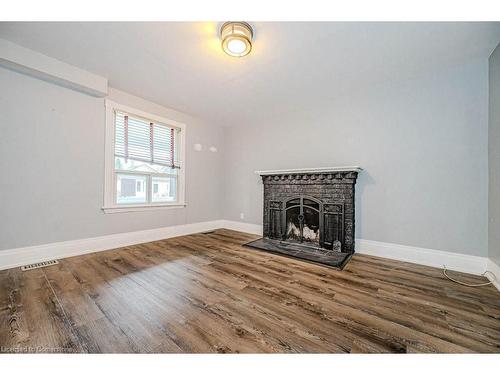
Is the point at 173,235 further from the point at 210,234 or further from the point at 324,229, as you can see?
the point at 324,229

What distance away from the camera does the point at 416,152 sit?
252cm

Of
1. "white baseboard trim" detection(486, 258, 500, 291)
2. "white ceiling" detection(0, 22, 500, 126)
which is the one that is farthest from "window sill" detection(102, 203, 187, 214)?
"white baseboard trim" detection(486, 258, 500, 291)

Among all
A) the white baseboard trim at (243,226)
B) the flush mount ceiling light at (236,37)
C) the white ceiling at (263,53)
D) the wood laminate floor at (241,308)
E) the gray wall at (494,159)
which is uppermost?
the white ceiling at (263,53)

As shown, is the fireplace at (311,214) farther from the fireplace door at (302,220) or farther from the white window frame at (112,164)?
the white window frame at (112,164)

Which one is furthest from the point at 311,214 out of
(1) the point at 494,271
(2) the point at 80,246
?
(2) the point at 80,246

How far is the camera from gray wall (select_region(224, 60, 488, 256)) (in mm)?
2207

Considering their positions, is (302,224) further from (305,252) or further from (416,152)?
(416,152)

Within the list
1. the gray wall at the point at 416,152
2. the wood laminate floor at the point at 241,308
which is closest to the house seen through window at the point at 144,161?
the wood laminate floor at the point at 241,308

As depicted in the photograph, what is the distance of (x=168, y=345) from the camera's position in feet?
3.62

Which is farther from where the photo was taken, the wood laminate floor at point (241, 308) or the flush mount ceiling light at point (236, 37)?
the flush mount ceiling light at point (236, 37)

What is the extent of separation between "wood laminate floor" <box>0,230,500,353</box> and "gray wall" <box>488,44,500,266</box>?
0.47 m

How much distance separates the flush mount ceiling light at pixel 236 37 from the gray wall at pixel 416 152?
192cm

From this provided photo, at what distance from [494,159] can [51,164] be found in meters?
5.09

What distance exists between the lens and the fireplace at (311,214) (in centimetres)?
280
